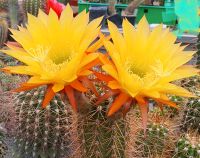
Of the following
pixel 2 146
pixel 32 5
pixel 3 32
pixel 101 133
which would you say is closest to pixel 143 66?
pixel 101 133

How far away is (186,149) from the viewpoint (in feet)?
3.66

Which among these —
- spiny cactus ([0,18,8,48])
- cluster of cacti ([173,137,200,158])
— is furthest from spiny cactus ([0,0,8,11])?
cluster of cacti ([173,137,200,158])

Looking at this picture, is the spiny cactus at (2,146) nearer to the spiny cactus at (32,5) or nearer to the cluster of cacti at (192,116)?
the cluster of cacti at (192,116)

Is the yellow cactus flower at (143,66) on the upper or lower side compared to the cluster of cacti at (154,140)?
upper

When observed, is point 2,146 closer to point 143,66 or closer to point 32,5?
point 143,66

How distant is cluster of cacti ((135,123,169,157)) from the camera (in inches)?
45.5

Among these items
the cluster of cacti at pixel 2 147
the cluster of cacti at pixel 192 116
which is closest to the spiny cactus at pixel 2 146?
the cluster of cacti at pixel 2 147

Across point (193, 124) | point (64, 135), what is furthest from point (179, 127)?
point (64, 135)

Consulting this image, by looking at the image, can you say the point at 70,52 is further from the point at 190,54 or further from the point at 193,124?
the point at 193,124

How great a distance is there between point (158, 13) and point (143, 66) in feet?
11.6

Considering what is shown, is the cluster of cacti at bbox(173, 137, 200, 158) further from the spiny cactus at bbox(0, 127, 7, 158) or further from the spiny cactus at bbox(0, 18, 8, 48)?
the spiny cactus at bbox(0, 18, 8, 48)

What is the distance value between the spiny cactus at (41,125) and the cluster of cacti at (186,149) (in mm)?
319

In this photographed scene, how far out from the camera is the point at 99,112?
83 centimetres

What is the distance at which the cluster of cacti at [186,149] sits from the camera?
43.4 inches
